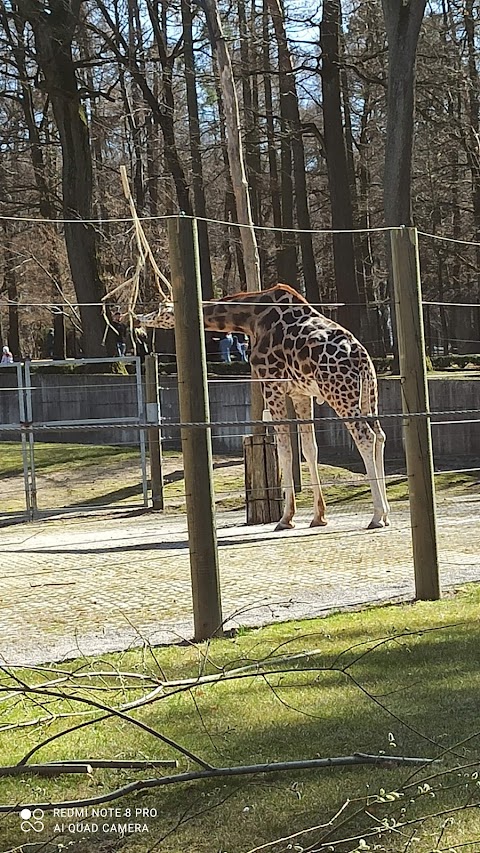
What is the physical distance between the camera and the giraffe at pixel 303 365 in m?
11.5

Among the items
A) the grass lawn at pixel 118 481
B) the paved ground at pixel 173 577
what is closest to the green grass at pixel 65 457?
the grass lawn at pixel 118 481

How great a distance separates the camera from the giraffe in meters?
11.5

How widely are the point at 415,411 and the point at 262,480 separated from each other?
5.58 m

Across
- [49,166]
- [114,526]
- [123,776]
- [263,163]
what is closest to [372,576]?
[123,776]

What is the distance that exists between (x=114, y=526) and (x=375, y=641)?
8043mm

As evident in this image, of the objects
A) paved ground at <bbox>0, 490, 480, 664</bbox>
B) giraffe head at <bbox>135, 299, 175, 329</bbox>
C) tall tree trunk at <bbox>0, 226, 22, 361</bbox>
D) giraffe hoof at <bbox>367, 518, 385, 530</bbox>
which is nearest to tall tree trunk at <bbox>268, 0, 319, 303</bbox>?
tall tree trunk at <bbox>0, 226, 22, 361</bbox>

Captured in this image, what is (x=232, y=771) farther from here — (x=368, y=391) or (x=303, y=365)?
(x=368, y=391)

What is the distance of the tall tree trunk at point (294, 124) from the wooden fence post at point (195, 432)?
1680 cm

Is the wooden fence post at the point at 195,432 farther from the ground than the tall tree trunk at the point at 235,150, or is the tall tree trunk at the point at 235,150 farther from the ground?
the tall tree trunk at the point at 235,150

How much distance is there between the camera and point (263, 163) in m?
36.2

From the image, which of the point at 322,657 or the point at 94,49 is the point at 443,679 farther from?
the point at 94,49

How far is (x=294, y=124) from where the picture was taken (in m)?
27.4

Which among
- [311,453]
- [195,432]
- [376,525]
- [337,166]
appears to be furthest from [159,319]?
[337,166]

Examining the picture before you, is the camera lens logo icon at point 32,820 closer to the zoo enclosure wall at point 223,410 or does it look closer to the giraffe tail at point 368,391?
the giraffe tail at point 368,391
